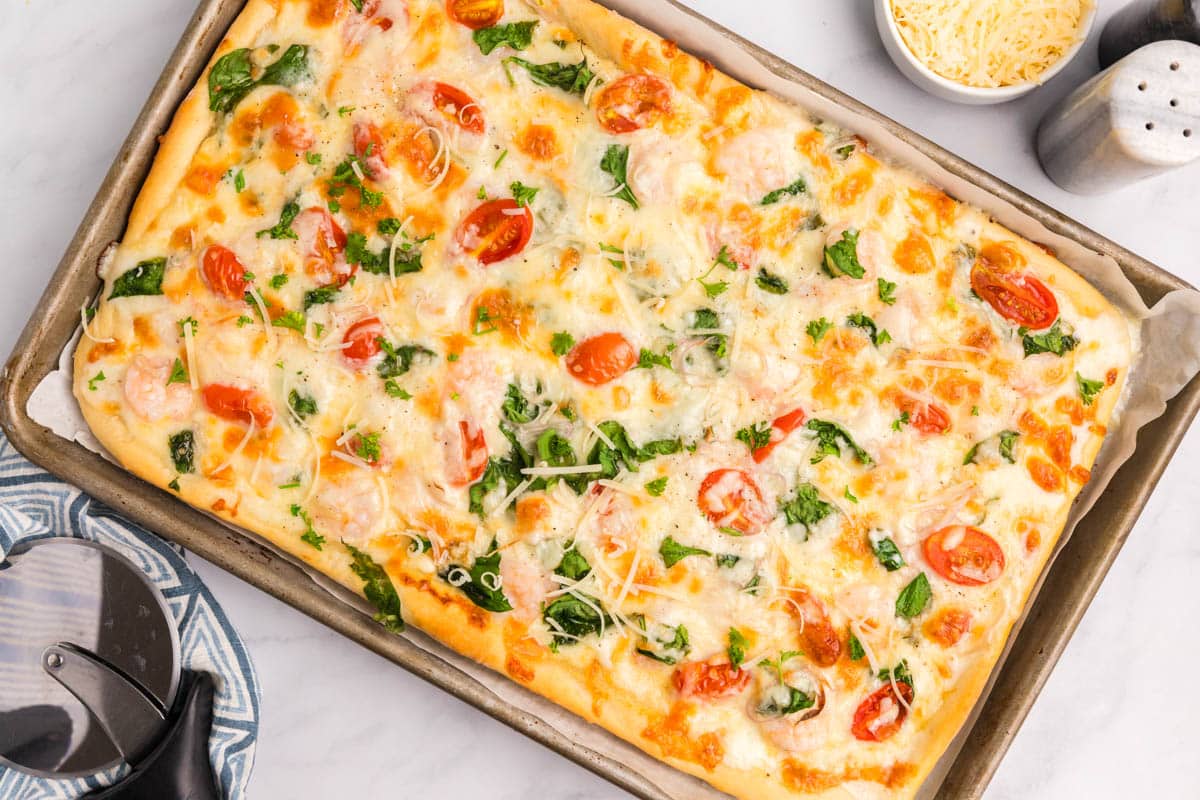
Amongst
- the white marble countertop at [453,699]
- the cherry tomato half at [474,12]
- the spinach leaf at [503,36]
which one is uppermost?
the cherry tomato half at [474,12]

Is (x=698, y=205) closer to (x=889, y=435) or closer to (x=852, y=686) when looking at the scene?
(x=889, y=435)

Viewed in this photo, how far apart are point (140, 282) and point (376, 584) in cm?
139

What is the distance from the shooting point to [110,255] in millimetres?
3740

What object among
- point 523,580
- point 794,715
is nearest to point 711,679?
point 794,715

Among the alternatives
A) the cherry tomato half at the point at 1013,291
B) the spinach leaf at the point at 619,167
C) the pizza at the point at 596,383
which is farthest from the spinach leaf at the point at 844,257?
the spinach leaf at the point at 619,167

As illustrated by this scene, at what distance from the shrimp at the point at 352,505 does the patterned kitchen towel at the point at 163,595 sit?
2.98ft

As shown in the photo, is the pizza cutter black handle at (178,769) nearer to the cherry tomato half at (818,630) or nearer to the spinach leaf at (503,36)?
the cherry tomato half at (818,630)

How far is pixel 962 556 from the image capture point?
3.72 metres

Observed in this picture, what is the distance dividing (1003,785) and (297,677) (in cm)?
307

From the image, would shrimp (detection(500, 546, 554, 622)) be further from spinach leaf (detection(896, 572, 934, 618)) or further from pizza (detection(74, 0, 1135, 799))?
spinach leaf (detection(896, 572, 934, 618))

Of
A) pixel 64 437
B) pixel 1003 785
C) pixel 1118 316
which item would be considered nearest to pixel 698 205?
pixel 1118 316

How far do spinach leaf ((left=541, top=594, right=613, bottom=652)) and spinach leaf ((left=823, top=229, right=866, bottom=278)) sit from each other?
1493 millimetres

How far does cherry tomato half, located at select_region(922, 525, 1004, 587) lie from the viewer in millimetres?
3717

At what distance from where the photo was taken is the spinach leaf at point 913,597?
3.73 meters
